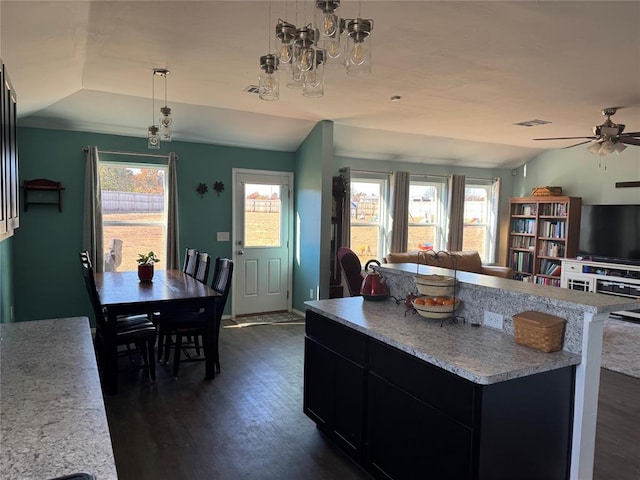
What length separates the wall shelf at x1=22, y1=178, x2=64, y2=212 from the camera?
5012mm

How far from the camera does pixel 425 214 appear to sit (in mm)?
7973

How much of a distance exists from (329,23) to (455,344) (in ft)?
5.05

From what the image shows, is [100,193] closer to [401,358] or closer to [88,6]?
→ [88,6]

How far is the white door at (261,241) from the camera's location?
249 inches

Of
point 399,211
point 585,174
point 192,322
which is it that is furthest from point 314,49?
point 585,174

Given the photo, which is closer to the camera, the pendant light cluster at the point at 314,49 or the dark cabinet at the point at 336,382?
the pendant light cluster at the point at 314,49

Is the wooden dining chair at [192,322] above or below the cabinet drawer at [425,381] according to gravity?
below

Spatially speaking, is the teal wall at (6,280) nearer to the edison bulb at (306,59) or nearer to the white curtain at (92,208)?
the white curtain at (92,208)

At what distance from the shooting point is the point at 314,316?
9.83ft

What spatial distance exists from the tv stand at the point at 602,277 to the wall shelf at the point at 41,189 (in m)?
7.13

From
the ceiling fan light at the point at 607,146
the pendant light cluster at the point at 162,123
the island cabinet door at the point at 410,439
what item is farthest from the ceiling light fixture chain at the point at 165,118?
the ceiling fan light at the point at 607,146

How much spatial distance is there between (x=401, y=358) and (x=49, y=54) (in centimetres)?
293

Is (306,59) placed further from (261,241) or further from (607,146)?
(261,241)

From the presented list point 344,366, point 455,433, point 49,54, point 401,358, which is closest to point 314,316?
point 344,366
